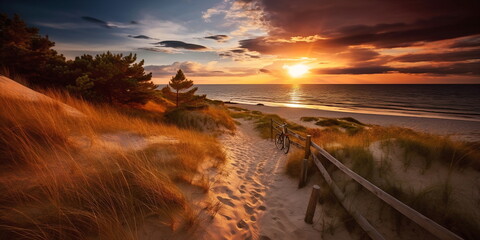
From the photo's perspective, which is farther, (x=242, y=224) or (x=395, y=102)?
(x=395, y=102)

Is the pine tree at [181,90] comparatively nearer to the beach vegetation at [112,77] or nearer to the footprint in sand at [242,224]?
the beach vegetation at [112,77]

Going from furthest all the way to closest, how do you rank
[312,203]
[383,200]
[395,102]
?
1. [395,102]
2. [312,203]
3. [383,200]

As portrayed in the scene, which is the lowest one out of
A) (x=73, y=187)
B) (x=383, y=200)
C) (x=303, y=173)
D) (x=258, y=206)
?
(x=258, y=206)

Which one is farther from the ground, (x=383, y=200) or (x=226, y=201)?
(x=383, y=200)

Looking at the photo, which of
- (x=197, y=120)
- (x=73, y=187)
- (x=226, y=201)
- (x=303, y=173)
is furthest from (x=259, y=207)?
(x=197, y=120)

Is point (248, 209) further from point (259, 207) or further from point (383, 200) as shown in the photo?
point (383, 200)

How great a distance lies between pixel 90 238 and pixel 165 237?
942 mm

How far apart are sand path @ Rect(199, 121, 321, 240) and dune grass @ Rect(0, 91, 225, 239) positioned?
714mm

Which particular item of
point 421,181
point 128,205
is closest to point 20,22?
point 128,205

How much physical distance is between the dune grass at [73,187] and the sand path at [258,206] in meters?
0.71

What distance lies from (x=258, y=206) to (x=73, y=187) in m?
3.88

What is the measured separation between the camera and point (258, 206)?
16.2 ft

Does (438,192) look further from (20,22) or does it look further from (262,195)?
(20,22)

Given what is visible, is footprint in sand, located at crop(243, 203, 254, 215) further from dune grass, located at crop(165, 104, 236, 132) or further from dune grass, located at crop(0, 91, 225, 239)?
dune grass, located at crop(165, 104, 236, 132)
